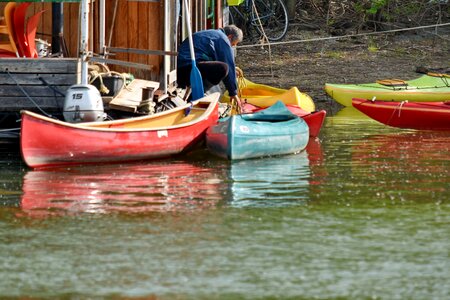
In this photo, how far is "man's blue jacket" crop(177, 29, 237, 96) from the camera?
16.8 m

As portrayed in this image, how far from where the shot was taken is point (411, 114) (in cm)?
1841

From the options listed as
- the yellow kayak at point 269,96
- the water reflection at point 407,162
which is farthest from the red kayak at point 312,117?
the yellow kayak at point 269,96

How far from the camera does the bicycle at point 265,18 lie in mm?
26328

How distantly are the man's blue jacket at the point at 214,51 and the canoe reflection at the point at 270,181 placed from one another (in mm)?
1795

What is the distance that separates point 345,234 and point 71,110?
4.68 metres

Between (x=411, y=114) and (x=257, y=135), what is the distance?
433 cm

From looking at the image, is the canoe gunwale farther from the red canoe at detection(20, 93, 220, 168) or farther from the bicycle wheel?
the bicycle wheel

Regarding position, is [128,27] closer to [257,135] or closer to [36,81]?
[36,81]

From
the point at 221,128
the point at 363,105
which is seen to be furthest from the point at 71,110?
the point at 363,105

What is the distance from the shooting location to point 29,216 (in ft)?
35.6

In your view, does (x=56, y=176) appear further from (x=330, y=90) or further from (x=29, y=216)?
(x=330, y=90)

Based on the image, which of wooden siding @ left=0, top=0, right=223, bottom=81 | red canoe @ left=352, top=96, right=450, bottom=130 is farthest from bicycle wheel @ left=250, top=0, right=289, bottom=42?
wooden siding @ left=0, top=0, right=223, bottom=81

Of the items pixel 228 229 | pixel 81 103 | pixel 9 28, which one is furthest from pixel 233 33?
pixel 228 229

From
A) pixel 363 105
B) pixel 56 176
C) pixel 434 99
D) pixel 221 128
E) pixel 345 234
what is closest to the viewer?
pixel 345 234
